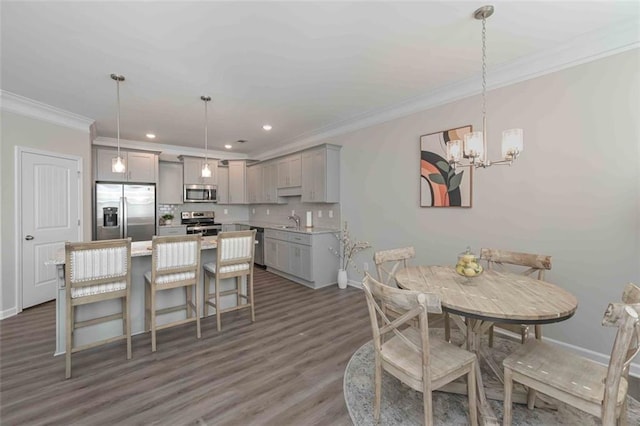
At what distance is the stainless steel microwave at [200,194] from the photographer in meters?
6.48

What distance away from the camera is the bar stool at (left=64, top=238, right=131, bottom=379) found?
7.43ft

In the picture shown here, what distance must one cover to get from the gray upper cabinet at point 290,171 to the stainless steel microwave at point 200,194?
1.95 m

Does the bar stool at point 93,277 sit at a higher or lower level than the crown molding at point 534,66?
lower

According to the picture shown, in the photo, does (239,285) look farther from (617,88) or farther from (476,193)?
(617,88)

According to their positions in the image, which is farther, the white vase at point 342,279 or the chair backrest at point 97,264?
the white vase at point 342,279

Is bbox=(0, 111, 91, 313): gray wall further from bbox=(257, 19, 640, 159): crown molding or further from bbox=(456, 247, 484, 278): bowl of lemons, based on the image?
bbox=(456, 247, 484, 278): bowl of lemons

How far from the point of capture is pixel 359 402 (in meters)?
1.96

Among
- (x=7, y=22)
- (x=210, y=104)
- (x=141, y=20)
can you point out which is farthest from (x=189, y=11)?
(x=210, y=104)

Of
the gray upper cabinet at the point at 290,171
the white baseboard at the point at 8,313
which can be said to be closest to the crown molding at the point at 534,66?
the gray upper cabinet at the point at 290,171

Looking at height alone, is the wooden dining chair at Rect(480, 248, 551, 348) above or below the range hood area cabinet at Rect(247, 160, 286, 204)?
below

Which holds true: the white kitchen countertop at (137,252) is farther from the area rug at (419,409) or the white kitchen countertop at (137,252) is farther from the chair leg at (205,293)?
the area rug at (419,409)

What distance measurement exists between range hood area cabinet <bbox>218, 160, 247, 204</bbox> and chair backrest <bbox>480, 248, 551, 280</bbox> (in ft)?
19.1

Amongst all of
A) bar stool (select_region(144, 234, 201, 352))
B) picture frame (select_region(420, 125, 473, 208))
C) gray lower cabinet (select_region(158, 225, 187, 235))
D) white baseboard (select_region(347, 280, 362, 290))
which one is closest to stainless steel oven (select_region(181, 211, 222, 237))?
gray lower cabinet (select_region(158, 225, 187, 235))

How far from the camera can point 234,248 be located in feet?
10.5
